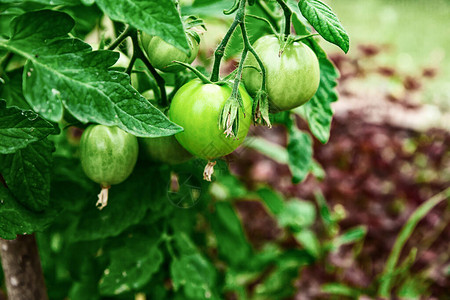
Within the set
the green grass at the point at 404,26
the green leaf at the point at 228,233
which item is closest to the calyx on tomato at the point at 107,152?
the green leaf at the point at 228,233

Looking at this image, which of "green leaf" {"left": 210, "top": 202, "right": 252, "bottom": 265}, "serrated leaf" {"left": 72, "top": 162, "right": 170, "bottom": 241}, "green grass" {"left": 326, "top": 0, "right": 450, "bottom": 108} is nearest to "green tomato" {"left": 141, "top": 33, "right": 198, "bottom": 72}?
"serrated leaf" {"left": 72, "top": 162, "right": 170, "bottom": 241}

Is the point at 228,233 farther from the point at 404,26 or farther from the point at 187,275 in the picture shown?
the point at 404,26

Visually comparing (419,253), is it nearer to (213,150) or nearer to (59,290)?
(59,290)

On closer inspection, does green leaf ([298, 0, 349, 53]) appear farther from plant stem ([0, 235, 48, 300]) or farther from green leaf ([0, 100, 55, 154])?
plant stem ([0, 235, 48, 300])

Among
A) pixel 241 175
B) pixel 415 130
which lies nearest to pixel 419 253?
pixel 241 175

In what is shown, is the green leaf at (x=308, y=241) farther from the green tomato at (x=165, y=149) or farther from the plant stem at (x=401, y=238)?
the green tomato at (x=165, y=149)

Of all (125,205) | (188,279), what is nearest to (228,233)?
(188,279)
